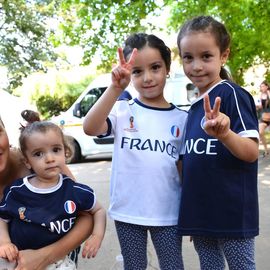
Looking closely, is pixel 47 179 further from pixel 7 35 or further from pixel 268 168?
pixel 7 35

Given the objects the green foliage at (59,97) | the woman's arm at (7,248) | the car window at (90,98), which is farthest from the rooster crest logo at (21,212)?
the green foliage at (59,97)

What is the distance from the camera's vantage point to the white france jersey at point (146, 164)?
6.52 feet

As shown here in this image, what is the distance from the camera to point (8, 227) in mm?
1871

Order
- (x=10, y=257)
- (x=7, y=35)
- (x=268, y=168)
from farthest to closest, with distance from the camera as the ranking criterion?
(x=7, y=35) → (x=268, y=168) → (x=10, y=257)

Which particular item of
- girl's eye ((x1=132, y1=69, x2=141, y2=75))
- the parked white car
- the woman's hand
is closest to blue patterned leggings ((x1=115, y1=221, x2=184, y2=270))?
the woman's hand

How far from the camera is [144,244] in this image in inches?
81.6

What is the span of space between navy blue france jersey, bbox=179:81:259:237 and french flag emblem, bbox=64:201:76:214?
0.53 meters

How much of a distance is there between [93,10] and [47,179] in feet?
24.1

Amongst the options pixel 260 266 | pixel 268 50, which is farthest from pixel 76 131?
pixel 260 266

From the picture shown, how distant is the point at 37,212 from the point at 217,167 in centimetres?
82

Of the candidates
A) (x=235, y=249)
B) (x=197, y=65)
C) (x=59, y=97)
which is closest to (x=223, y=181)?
(x=235, y=249)

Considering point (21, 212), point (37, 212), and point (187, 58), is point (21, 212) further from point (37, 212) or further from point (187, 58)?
point (187, 58)

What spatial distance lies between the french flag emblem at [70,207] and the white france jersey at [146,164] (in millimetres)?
256

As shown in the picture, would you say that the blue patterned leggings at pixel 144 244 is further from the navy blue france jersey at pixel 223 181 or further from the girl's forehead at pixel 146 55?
the girl's forehead at pixel 146 55
